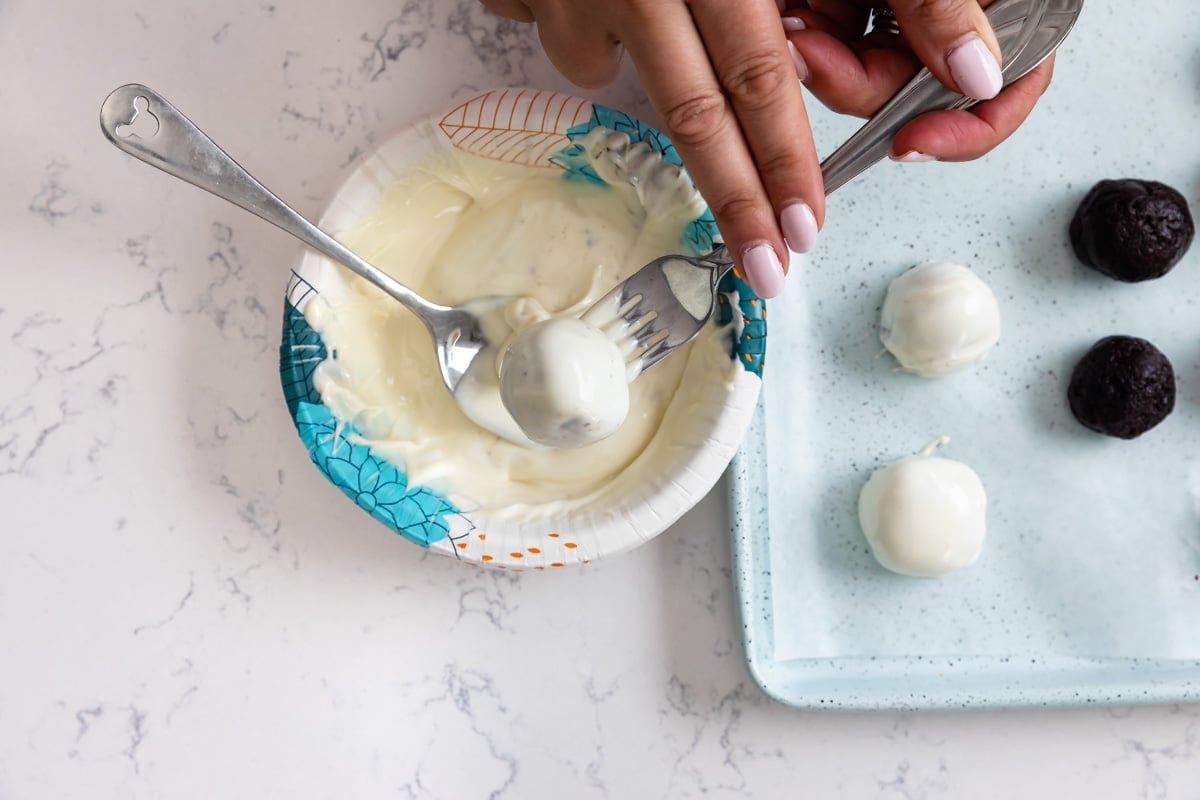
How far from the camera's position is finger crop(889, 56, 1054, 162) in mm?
769

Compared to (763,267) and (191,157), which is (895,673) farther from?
(191,157)

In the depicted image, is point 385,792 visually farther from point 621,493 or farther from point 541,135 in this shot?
point 541,135

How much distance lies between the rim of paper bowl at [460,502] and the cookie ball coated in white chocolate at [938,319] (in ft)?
0.65

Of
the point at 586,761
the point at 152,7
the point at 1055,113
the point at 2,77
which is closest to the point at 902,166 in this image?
the point at 1055,113

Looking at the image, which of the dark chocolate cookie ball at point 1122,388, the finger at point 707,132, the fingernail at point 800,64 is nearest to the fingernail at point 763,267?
the finger at point 707,132

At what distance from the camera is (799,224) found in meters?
0.70

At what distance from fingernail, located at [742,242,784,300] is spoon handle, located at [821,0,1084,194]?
12cm

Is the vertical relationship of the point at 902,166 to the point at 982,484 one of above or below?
above

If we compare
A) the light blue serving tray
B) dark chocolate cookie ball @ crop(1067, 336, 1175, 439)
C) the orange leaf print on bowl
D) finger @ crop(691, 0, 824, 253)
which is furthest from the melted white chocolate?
dark chocolate cookie ball @ crop(1067, 336, 1175, 439)

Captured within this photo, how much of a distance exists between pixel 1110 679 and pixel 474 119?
90 centimetres

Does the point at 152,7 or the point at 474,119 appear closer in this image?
the point at 474,119

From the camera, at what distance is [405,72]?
3.38 feet

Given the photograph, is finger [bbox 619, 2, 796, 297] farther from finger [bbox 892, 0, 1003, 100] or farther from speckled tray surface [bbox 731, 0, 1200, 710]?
speckled tray surface [bbox 731, 0, 1200, 710]

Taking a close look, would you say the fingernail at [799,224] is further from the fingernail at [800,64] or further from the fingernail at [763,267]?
the fingernail at [800,64]
